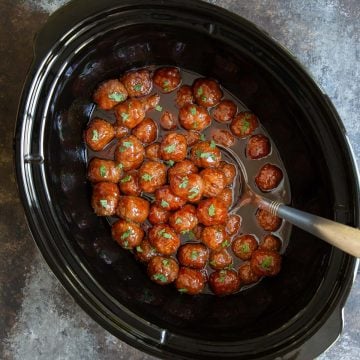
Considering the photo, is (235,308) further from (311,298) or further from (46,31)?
(46,31)

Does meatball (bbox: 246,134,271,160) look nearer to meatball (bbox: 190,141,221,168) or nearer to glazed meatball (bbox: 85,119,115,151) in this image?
meatball (bbox: 190,141,221,168)

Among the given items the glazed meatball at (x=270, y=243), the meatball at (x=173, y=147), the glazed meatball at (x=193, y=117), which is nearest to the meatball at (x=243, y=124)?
the glazed meatball at (x=193, y=117)

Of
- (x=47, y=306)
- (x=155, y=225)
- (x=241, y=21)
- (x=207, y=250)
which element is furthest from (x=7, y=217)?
(x=241, y=21)

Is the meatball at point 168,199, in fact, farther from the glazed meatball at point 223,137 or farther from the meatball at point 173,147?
the glazed meatball at point 223,137

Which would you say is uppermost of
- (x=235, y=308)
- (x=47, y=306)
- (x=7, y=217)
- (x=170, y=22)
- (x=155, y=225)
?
(x=170, y=22)

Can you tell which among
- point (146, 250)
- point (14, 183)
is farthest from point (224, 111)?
point (14, 183)

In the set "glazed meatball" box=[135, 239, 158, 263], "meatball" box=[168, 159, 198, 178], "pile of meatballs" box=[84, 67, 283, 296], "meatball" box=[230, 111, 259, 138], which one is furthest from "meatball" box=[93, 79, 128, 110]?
"glazed meatball" box=[135, 239, 158, 263]
